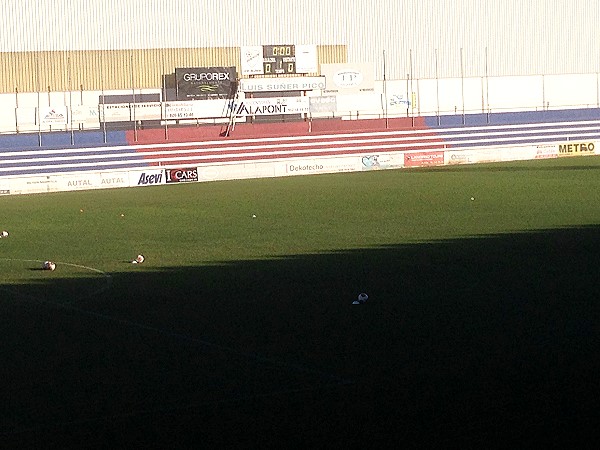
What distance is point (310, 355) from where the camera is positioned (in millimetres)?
10664

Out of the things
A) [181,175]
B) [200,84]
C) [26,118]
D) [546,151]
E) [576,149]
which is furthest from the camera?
[200,84]

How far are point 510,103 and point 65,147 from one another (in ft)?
81.2

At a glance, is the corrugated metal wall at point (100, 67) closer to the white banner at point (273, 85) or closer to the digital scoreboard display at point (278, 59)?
the white banner at point (273, 85)

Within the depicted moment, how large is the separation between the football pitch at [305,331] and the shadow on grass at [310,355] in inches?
1.0

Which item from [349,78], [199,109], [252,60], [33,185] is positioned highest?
[252,60]

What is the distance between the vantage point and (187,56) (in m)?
51.5

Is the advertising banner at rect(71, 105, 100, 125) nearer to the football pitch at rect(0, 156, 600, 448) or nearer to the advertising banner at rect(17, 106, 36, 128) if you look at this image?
the advertising banner at rect(17, 106, 36, 128)

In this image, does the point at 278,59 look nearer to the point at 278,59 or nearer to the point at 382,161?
the point at 278,59

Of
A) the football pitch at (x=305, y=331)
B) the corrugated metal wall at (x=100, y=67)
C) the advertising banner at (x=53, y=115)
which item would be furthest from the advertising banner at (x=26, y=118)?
the football pitch at (x=305, y=331)

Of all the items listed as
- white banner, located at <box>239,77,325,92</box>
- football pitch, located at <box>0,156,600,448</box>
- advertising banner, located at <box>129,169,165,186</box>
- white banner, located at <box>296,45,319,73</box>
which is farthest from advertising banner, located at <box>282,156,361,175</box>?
football pitch, located at <box>0,156,600,448</box>

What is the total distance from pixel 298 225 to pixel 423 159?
21.1 m

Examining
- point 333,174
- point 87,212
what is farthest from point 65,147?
point 87,212

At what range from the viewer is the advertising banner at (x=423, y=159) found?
42.8 meters

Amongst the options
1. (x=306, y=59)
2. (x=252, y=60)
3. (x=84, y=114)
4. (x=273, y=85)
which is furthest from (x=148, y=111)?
(x=306, y=59)
